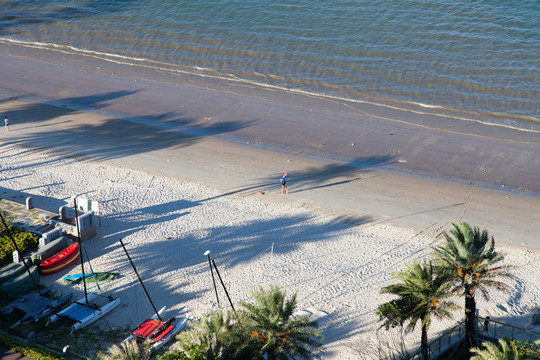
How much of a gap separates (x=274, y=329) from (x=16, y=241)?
14.6m

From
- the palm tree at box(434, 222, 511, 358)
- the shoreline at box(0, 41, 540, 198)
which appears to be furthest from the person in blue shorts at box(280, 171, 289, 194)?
the palm tree at box(434, 222, 511, 358)

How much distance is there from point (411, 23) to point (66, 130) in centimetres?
3375

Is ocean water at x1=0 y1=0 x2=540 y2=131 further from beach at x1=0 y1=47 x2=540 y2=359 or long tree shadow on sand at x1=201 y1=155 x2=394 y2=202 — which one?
long tree shadow on sand at x1=201 y1=155 x2=394 y2=202

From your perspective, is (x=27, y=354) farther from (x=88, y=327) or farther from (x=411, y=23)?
(x=411, y=23)

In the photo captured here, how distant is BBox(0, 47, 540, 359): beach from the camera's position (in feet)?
89.6

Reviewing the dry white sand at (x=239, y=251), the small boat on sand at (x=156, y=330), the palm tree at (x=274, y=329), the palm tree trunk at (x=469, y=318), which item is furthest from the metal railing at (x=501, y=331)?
the small boat on sand at (x=156, y=330)

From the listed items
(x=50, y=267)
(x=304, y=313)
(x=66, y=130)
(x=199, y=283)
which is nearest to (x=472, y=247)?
(x=304, y=313)

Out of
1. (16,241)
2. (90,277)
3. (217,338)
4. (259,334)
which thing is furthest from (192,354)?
(16,241)

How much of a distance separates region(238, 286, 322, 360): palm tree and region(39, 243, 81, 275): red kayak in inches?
421

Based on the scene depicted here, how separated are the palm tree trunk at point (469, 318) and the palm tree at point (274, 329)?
5.31 meters

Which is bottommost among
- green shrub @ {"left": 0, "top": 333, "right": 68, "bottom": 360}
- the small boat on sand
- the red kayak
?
the small boat on sand

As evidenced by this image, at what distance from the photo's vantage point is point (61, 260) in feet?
91.9

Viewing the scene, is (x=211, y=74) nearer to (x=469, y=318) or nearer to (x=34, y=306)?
(x=34, y=306)

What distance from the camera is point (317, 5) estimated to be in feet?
210
